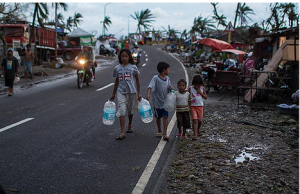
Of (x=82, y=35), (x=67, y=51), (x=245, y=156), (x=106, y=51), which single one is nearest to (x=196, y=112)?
(x=245, y=156)

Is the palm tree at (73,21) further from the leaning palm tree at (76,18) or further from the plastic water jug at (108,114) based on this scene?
the plastic water jug at (108,114)

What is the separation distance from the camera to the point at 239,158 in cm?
516

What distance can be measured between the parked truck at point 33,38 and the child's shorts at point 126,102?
19.7 metres

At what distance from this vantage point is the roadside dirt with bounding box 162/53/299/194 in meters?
4.02

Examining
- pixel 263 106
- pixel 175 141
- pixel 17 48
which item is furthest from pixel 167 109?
pixel 17 48

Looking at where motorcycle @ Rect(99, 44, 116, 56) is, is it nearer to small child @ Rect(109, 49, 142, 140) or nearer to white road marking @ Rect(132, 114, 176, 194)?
small child @ Rect(109, 49, 142, 140)

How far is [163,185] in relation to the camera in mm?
4016

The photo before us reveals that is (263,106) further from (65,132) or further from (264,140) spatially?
(65,132)

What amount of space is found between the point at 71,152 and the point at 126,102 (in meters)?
1.52

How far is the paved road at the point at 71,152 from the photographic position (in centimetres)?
398

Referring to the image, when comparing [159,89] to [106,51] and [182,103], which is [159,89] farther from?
[106,51]

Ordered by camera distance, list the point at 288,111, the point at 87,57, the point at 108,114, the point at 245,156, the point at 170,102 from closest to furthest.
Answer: the point at 245,156 → the point at 170,102 → the point at 108,114 → the point at 288,111 → the point at 87,57

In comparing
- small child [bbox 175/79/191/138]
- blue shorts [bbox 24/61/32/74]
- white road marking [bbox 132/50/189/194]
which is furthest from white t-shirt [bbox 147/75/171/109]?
blue shorts [bbox 24/61/32/74]

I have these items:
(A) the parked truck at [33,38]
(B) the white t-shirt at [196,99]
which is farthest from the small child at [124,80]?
(A) the parked truck at [33,38]
